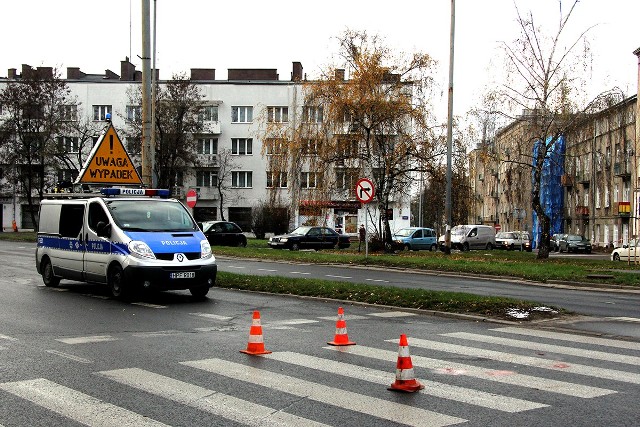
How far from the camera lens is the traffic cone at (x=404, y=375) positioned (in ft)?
23.5

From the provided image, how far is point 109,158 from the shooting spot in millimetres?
18047

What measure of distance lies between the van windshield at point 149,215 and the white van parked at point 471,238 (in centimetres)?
3709

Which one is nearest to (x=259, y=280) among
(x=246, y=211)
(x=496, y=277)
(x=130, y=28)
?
(x=496, y=277)

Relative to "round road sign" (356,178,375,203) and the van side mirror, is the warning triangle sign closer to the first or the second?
the van side mirror

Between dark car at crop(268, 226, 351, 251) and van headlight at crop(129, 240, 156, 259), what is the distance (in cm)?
2801

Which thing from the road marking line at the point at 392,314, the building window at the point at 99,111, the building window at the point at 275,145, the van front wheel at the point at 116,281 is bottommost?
the road marking line at the point at 392,314

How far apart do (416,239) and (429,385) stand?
40901 mm

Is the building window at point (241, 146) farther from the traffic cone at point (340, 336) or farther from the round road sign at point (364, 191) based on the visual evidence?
the traffic cone at point (340, 336)

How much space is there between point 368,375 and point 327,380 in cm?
51

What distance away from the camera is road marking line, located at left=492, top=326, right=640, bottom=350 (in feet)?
34.2

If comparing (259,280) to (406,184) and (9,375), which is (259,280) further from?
(406,184)

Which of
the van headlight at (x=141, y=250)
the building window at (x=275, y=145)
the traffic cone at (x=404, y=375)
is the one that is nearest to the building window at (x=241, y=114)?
the building window at (x=275, y=145)

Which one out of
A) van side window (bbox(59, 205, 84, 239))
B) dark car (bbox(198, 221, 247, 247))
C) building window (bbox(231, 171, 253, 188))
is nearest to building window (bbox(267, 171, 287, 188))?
dark car (bbox(198, 221, 247, 247))

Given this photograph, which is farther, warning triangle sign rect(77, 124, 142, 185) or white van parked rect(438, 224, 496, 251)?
white van parked rect(438, 224, 496, 251)
